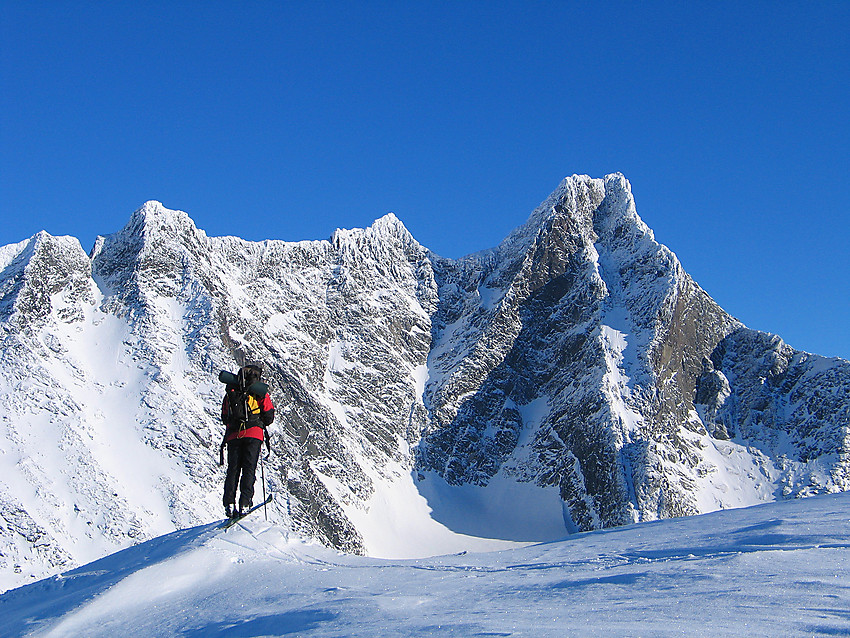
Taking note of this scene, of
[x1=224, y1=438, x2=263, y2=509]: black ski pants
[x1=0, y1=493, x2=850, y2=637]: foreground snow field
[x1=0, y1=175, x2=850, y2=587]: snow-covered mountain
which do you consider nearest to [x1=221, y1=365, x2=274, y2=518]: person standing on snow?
[x1=224, y1=438, x2=263, y2=509]: black ski pants

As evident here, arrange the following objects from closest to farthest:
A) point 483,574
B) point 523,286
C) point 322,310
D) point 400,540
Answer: point 483,574
point 400,540
point 322,310
point 523,286

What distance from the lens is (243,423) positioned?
1237 cm

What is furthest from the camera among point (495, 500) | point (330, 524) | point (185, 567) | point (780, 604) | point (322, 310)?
point (322, 310)

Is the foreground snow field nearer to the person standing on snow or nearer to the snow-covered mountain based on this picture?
the person standing on snow

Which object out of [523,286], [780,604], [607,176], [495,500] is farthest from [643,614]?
[607,176]

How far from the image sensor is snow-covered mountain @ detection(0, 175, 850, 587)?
3708 inches

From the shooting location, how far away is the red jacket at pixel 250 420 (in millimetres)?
12375

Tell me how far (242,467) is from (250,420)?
0.97 metres

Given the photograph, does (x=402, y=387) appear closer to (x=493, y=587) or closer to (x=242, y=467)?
(x=242, y=467)

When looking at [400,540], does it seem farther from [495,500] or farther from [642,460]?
[642,460]

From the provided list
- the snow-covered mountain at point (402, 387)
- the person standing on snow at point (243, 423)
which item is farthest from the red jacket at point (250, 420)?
the snow-covered mountain at point (402, 387)

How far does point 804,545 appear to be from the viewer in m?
7.79

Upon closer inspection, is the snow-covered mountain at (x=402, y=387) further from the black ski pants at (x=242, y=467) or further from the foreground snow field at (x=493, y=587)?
the foreground snow field at (x=493, y=587)

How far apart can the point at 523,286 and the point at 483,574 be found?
477 ft
